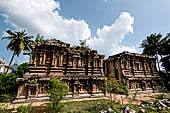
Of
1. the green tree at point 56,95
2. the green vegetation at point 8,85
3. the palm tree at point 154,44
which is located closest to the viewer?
the green tree at point 56,95

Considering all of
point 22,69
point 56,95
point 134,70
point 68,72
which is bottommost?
point 56,95

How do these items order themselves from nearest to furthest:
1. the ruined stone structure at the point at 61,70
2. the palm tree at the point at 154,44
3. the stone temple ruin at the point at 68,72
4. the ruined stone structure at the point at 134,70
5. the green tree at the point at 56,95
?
the green tree at the point at 56,95 → the stone temple ruin at the point at 68,72 → the ruined stone structure at the point at 61,70 → the ruined stone structure at the point at 134,70 → the palm tree at the point at 154,44

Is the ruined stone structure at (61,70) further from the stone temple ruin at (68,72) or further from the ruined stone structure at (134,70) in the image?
the ruined stone structure at (134,70)

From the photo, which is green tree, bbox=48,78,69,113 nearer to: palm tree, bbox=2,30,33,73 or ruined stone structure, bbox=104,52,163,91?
ruined stone structure, bbox=104,52,163,91

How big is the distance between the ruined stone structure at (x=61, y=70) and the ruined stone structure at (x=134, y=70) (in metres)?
5.33

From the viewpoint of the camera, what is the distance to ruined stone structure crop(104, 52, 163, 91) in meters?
18.2

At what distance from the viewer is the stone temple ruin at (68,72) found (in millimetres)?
11516

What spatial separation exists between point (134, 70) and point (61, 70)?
1549 centimetres

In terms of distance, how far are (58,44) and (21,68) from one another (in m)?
12.1

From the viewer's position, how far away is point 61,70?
1405cm

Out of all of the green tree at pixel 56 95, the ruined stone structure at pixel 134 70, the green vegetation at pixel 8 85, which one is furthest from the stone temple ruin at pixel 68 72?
the green vegetation at pixel 8 85

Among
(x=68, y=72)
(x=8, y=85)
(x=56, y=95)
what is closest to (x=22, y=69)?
(x=8, y=85)

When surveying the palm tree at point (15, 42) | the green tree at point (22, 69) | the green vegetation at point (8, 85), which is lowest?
the green vegetation at point (8, 85)

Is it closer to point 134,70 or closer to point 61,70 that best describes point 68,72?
point 61,70
